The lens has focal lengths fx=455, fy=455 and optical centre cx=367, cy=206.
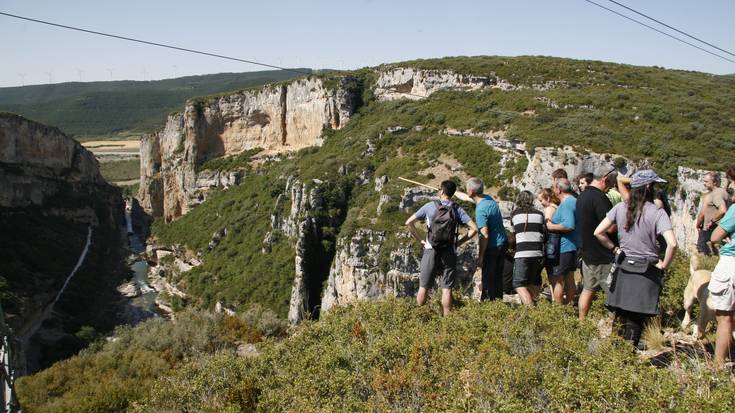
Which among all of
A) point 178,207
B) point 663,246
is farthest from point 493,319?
point 178,207

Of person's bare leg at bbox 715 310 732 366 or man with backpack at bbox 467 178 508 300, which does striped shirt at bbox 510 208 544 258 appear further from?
person's bare leg at bbox 715 310 732 366

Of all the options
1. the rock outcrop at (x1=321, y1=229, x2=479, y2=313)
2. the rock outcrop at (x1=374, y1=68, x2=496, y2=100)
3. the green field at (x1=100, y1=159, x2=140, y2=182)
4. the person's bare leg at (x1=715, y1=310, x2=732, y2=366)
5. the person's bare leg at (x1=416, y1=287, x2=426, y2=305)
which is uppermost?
the rock outcrop at (x1=374, y1=68, x2=496, y2=100)

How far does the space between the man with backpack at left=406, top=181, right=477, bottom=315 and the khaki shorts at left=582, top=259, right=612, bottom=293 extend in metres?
1.50

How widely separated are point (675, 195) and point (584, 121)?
8.75 m

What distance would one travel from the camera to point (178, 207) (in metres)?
58.0

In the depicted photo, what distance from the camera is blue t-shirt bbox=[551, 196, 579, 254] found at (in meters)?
6.18

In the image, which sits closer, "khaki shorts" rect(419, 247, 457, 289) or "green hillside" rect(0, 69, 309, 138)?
"khaki shorts" rect(419, 247, 457, 289)

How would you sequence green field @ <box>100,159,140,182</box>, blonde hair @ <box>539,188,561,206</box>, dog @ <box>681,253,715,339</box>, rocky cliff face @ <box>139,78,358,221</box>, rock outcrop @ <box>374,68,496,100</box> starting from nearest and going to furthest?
dog @ <box>681,253,715,339</box>, blonde hair @ <box>539,188,561,206</box>, rock outcrop @ <box>374,68,496,100</box>, rocky cliff face @ <box>139,78,358,221</box>, green field @ <box>100,159,140,182</box>

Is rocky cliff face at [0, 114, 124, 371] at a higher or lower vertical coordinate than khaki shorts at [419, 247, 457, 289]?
lower

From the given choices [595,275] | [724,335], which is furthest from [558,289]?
[724,335]

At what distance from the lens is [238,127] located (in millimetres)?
54250

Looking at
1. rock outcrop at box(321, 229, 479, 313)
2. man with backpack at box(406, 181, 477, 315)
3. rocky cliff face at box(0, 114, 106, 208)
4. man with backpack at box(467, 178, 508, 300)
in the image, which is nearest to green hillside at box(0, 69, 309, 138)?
rocky cliff face at box(0, 114, 106, 208)

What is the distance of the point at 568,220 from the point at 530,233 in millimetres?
552

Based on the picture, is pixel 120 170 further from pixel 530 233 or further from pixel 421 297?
pixel 530 233
